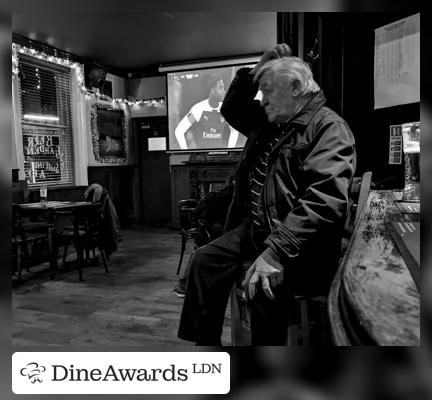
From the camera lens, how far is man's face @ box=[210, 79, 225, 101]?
4762 millimetres

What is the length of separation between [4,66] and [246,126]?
0.69m

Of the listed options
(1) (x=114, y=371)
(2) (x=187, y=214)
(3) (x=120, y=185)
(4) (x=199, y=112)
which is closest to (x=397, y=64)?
(1) (x=114, y=371)

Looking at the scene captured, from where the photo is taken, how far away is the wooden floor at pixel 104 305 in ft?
5.88

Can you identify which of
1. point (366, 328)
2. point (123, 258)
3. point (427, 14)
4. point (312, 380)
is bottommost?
point (123, 258)

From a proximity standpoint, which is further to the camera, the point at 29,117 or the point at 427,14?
the point at 29,117

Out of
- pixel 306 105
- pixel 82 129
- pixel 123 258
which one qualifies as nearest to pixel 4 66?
pixel 306 105

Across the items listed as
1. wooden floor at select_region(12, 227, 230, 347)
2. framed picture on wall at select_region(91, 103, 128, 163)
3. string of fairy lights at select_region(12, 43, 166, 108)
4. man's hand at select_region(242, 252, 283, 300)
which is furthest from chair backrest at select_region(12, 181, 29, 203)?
man's hand at select_region(242, 252, 283, 300)

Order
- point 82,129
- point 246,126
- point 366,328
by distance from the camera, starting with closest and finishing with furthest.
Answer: point 366,328 → point 246,126 → point 82,129

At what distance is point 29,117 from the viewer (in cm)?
383

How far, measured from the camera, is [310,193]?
804mm

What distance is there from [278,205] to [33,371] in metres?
0.62

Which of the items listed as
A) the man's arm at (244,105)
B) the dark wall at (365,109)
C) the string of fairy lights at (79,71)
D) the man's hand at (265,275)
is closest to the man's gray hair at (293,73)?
the man's arm at (244,105)

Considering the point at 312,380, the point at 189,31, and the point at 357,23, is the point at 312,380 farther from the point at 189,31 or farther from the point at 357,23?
the point at 189,31

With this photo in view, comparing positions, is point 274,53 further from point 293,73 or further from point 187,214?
point 187,214
